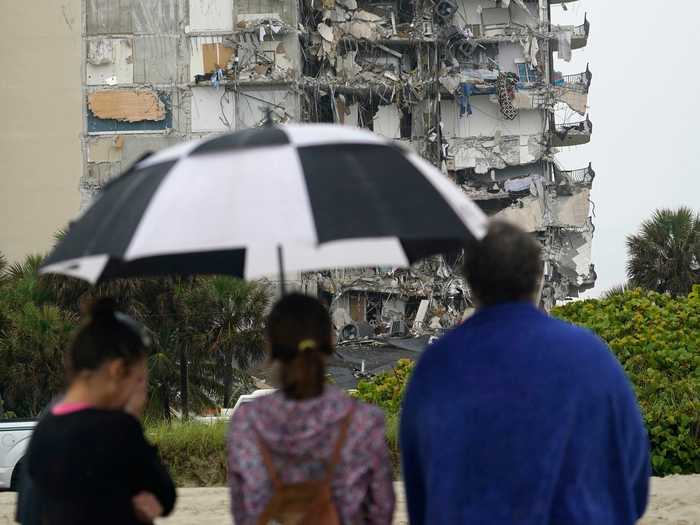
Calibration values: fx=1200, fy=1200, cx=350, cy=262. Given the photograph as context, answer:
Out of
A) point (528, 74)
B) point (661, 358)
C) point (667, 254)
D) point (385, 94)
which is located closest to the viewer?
point (661, 358)

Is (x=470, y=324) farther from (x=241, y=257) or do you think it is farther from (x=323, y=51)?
(x=323, y=51)

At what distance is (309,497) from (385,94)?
54012 millimetres

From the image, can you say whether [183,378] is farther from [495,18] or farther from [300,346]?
[495,18]

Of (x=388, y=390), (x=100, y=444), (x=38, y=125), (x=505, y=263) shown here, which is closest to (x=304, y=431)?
(x=100, y=444)

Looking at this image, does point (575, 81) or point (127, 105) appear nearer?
point (127, 105)

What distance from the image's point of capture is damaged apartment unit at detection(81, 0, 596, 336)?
5438 centimetres

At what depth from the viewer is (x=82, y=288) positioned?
31188 millimetres

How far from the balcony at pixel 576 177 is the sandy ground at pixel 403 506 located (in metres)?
46.6

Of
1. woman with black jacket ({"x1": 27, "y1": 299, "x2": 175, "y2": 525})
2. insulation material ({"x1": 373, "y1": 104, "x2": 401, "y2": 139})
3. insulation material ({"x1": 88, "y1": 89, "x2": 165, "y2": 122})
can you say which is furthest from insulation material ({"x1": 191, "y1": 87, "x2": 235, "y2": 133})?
woman with black jacket ({"x1": 27, "y1": 299, "x2": 175, "y2": 525})

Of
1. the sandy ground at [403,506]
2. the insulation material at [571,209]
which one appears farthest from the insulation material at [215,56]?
the sandy ground at [403,506]

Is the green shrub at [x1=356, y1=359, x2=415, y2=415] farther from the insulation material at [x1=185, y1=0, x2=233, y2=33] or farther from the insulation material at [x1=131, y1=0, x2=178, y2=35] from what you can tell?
the insulation material at [x1=131, y1=0, x2=178, y2=35]

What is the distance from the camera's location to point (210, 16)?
5478 centimetres

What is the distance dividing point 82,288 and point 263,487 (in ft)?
91.2

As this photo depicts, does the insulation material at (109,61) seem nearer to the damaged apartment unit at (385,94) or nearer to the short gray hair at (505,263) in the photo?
the damaged apartment unit at (385,94)
